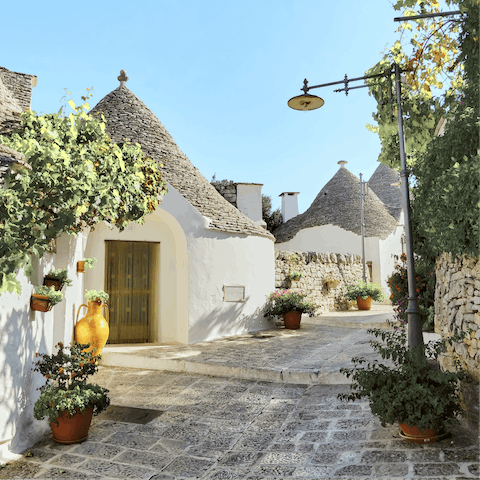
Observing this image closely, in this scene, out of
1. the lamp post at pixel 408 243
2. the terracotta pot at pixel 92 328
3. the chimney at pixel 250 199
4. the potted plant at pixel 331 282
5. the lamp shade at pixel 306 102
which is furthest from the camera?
the chimney at pixel 250 199

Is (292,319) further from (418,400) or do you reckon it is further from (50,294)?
(50,294)

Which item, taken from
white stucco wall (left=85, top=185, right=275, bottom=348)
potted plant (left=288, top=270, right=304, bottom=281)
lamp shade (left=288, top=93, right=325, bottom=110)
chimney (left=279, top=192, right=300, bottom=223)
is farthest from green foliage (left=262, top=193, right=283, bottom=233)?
lamp shade (left=288, top=93, right=325, bottom=110)

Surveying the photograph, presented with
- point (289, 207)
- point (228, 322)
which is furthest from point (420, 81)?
point (289, 207)

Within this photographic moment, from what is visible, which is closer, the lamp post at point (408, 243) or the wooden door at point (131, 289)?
the lamp post at point (408, 243)

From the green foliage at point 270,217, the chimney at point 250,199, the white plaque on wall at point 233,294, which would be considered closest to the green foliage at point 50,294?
the white plaque on wall at point 233,294

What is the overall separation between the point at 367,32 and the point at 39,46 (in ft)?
11.0

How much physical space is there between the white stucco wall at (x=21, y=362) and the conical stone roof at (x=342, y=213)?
17.1m

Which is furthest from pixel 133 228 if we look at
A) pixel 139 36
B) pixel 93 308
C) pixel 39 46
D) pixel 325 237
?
pixel 325 237

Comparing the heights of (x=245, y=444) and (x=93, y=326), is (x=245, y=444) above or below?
below

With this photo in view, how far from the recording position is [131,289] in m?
9.44

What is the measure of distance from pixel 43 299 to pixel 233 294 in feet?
19.7

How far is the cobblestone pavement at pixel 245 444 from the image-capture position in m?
3.42

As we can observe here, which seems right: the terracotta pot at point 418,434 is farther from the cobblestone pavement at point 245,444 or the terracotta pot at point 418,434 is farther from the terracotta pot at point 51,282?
the terracotta pot at point 51,282

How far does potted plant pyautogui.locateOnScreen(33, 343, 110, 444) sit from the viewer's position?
410 centimetres
